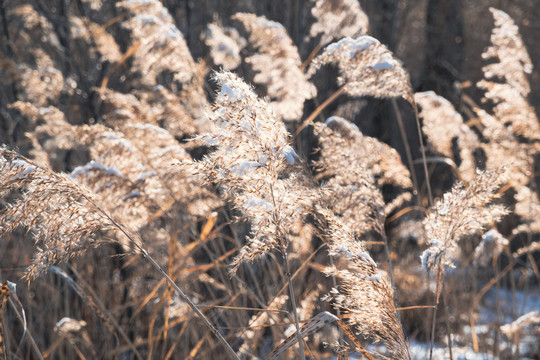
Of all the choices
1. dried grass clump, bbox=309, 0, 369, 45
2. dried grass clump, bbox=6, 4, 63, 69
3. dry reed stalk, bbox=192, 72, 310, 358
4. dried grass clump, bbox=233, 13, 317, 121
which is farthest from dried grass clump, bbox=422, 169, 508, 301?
dried grass clump, bbox=6, 4, 63, 69

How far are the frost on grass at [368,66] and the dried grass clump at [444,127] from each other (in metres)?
0.88

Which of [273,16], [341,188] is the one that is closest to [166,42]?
[341,188]

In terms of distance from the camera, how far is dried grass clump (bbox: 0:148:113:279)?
1300 mm

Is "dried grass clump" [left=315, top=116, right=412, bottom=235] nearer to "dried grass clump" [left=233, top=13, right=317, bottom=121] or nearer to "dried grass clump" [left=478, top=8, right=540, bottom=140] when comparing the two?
"dried grass clump" [left=233, top=13, right=317, bottom=121]

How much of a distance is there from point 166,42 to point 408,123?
16.9ft

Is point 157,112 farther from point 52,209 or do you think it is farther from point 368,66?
point 52,209

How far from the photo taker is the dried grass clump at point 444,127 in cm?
295

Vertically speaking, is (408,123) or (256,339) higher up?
(256,339)

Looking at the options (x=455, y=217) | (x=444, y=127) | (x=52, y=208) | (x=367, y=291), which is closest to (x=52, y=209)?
(x=52, y=208)

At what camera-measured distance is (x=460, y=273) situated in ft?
11.0

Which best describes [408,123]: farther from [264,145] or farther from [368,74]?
[264,145]

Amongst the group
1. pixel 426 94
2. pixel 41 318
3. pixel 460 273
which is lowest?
pixel 460 273

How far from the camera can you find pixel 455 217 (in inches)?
60.7

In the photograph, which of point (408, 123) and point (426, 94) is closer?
point (426, 94)
